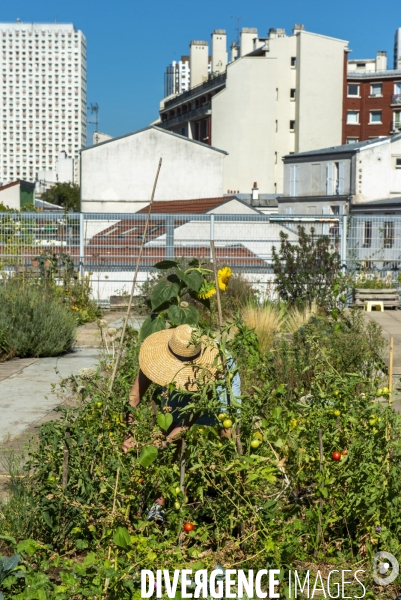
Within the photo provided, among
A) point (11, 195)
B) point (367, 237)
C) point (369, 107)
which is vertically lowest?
point (367, 237)

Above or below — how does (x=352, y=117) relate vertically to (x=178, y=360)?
above

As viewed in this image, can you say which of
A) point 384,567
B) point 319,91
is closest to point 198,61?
point 319,91

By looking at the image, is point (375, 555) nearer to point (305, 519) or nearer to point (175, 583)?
point (305, 519)

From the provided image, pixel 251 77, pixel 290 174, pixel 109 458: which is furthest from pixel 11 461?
pixel 251 77

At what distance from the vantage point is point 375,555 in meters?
3.79

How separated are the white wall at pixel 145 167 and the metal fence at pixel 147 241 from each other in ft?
65.9

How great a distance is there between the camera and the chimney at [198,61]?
78875mm

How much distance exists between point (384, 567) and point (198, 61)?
264ft

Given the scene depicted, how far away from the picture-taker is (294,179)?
53750 mm

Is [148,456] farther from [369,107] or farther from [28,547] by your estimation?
[369,107]

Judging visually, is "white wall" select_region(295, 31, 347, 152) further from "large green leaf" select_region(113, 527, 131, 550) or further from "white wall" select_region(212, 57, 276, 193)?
"large green leaf" select_region(113, 527, 131, 550)

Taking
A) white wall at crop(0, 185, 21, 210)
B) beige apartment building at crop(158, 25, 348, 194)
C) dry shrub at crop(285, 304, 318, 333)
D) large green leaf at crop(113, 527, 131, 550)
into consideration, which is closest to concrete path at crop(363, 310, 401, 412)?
dry shrub at crop(285, 304, 318, 333)

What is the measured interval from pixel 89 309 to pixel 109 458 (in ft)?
39.0

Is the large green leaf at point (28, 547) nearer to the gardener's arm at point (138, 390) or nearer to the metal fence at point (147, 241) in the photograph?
the gardener's arm at point (138, 390)
